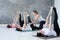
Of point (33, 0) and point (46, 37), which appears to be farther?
point (33, 0)

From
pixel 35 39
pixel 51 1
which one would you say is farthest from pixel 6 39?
pixel 51 1

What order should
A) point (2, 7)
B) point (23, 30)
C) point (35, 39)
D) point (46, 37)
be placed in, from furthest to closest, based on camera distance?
point (2, 7), point (23, 30), point (46, 37), point (35, 39)

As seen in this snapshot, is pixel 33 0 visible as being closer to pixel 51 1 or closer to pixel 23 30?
pixel 51 1

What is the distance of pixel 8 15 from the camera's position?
2973 mm

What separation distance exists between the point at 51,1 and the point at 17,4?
23.1 inches

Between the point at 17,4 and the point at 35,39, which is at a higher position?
the point at 17,4

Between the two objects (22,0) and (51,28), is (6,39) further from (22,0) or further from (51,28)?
(22,0)

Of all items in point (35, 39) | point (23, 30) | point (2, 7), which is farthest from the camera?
point (2, 7)

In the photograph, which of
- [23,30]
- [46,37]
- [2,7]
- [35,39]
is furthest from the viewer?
[2,7]

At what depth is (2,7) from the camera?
2951mm

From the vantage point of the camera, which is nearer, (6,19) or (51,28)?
(51,28)

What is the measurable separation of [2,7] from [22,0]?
0.36 m

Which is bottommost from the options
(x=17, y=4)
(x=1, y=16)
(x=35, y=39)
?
(x=35, y=39)

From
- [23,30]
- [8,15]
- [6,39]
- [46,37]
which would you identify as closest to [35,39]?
[46,37]
